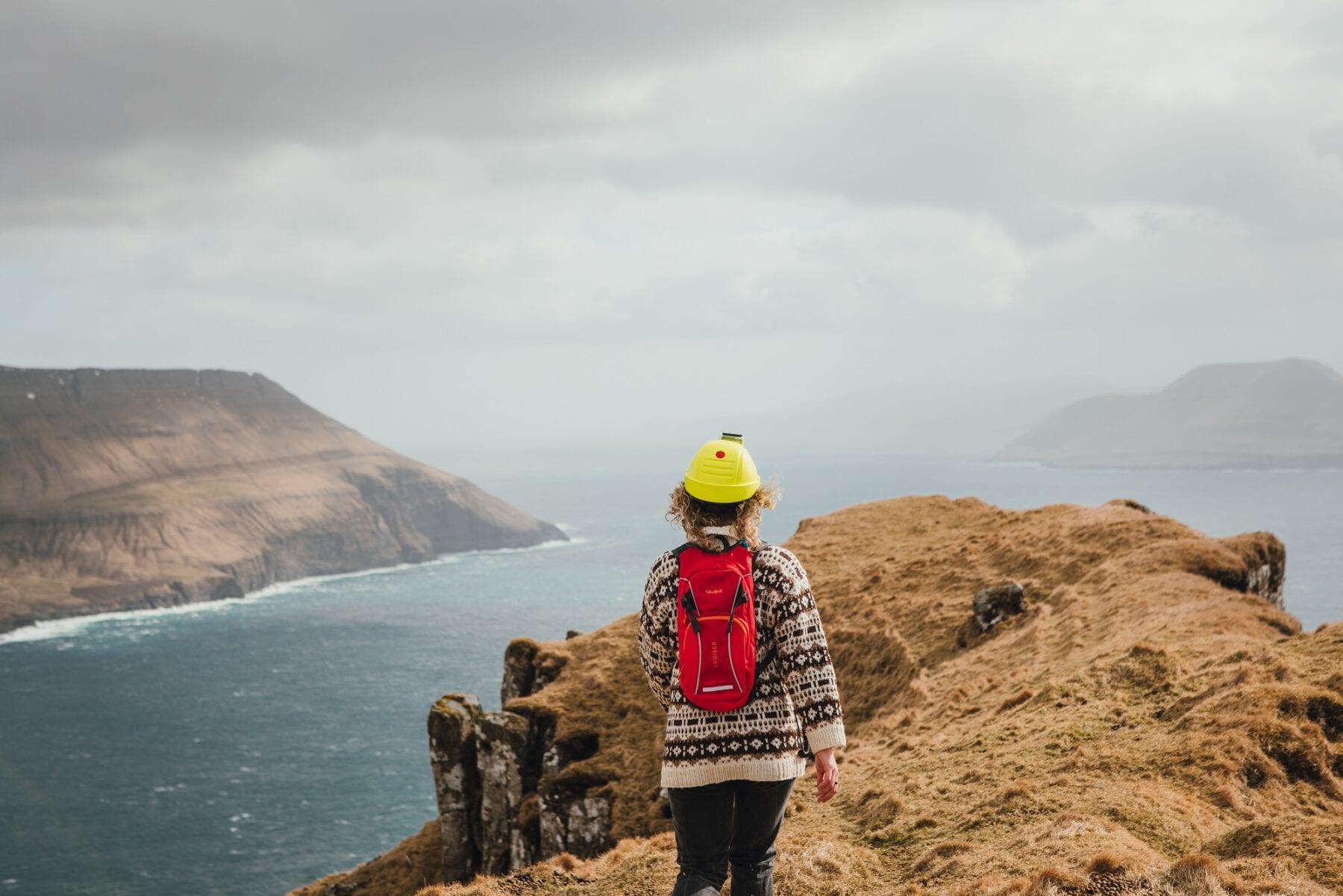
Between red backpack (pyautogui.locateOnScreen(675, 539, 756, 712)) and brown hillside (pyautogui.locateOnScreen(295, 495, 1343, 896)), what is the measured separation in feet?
16.5

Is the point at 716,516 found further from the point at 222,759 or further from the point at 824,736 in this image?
the point at 222,759

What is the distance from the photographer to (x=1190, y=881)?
940cm

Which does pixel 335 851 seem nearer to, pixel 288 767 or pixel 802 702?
pixel 288 767

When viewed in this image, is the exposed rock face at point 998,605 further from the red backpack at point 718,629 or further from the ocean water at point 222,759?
the ocean water at point 222,759

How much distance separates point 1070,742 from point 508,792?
2890cm

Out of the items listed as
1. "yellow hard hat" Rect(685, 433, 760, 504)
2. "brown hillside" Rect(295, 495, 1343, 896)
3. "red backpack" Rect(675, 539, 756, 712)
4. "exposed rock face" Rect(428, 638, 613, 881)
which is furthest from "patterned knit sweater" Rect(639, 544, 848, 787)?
"exposed rock face" Rect(428, 638, 613, 881)

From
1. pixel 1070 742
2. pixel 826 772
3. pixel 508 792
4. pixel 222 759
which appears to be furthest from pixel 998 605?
pixel 222 759

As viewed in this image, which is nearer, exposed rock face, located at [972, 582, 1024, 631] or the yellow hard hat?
the yellow hard hat

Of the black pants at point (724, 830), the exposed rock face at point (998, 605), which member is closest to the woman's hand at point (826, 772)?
the black pants at point (724, 830)

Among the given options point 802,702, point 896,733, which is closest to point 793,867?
point 802,702

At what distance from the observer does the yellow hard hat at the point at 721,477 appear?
785cm

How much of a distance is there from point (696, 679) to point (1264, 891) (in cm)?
641

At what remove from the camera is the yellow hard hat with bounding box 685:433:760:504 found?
7848 millimetres

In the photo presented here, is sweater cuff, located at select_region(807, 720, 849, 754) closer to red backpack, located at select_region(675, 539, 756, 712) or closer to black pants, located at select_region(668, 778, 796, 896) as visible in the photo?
black pants, located at select_region(668, 778, 796, 896)
